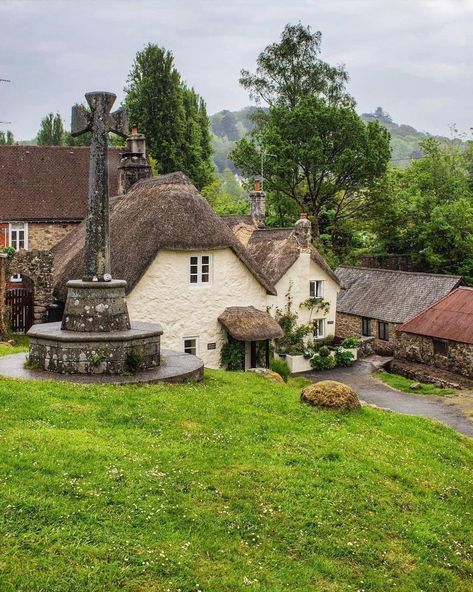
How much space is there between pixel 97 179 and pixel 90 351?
408cm

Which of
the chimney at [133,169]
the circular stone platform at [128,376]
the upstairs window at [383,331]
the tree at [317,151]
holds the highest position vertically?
the tree at [317,151]

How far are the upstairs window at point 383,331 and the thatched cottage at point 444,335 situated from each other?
81.5 inches

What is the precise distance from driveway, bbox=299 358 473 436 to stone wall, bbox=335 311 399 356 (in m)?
2.52

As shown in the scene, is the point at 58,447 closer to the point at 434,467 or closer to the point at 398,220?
the point at 434,467

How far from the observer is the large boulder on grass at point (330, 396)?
14398mm

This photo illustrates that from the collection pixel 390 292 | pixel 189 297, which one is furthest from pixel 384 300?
pixel 189 297

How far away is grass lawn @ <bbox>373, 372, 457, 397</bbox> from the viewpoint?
92.1 feet

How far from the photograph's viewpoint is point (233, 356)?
26312mm

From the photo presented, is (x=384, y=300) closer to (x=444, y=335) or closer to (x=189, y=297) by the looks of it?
(x=444, y=335)

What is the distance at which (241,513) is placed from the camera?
879 centimetres

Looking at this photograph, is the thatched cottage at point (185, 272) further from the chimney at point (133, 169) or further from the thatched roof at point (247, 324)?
the chimney at point (133, 169)

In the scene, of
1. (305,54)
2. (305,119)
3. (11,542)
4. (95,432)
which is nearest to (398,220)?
(305,119)

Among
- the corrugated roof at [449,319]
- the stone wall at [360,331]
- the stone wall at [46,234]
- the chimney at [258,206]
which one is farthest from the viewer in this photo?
the chimney at [258,206]

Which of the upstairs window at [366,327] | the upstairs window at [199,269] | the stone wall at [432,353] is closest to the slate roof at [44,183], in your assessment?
the upstairs window at [199,269]
